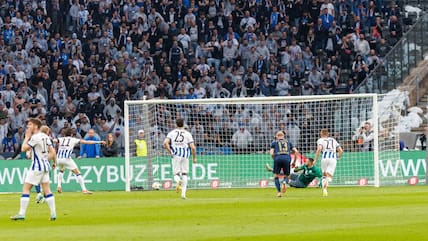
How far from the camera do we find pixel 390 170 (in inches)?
1582

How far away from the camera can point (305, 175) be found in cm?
Result: 3912

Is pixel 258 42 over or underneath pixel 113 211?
over

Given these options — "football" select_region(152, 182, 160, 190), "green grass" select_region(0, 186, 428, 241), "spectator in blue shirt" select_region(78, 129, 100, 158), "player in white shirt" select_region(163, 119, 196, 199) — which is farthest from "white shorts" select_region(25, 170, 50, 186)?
"spectator in blue shirt" select_region(78, 129, 100, 158)

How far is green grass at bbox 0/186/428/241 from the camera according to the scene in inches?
720

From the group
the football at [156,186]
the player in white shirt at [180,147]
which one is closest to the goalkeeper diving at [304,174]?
the football at [156,186]

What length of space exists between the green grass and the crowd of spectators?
13680 millimetres

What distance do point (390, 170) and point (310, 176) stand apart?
317 cm

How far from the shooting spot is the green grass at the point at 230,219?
18297 millimetres

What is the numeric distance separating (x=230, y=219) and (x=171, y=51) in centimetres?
2534

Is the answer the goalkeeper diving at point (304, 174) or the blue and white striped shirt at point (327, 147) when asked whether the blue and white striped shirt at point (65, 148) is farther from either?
the blue and white striped shirt at point (327, 147)

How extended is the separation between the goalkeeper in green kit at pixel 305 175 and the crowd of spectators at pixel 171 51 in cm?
664

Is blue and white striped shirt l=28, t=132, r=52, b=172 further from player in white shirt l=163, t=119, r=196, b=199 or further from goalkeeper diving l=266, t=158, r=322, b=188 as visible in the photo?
goalkeeper diving l=266, t=158, r=322, b=188

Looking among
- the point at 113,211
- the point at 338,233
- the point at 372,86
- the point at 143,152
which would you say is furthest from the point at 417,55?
the point at 338,233

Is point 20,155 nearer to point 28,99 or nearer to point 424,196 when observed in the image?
point 28,99
